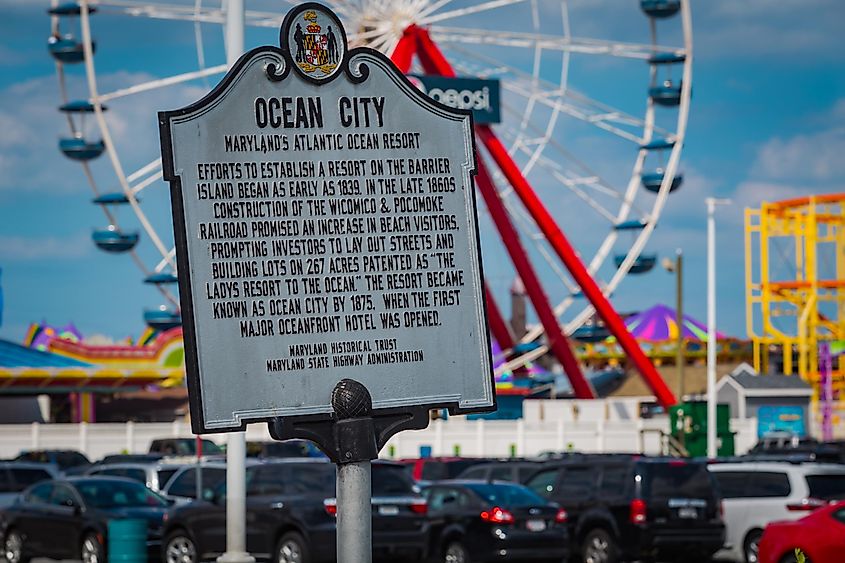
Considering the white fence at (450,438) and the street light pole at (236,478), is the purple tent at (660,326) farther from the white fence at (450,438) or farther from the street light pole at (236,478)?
the street light pole at (236,478)

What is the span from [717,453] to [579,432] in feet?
21.8

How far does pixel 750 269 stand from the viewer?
83875 millimetres

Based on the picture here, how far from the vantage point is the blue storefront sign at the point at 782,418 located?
6638 centimetres

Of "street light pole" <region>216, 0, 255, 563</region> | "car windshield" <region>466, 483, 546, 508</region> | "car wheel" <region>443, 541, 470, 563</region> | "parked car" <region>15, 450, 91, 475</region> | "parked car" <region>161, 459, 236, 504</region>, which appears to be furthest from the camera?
"parked car" <region>15, 450, 91, 475</region>

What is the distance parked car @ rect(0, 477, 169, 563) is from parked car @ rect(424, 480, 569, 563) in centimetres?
421

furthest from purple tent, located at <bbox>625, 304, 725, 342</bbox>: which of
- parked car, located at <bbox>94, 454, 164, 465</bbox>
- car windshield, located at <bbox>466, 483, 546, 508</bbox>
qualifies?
car windshield, located at <bbox>466, 483, 546, 508</bbox>

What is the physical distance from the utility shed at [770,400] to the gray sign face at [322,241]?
192 feet

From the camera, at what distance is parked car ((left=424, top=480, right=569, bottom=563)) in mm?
21203

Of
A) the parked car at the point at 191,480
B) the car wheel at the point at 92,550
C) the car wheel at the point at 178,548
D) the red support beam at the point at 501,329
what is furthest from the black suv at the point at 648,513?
the red support beam at the point at 501,329

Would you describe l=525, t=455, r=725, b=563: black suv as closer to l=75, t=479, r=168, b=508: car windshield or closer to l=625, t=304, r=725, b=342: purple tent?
l=75, t=479, r=168, b=508: car windshield

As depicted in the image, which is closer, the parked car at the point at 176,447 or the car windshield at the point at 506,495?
the car windshield at the point at 506,495

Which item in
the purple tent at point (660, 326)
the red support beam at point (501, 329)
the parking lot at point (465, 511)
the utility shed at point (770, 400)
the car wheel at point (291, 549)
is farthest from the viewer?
the purple tent at point (660, 326)

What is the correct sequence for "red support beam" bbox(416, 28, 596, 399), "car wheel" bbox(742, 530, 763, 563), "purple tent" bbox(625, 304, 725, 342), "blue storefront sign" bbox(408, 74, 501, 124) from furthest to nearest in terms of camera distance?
"purple tent" bbox(625, 304, 725, 342) < "red support beam" bbox(416, 28, 596, 399) < "blue storefront sign" bbox(408, 74, 501, 124) < "car wheel" bbox(742, 530, 763, 563)

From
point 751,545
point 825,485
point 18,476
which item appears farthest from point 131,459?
point 825,485
